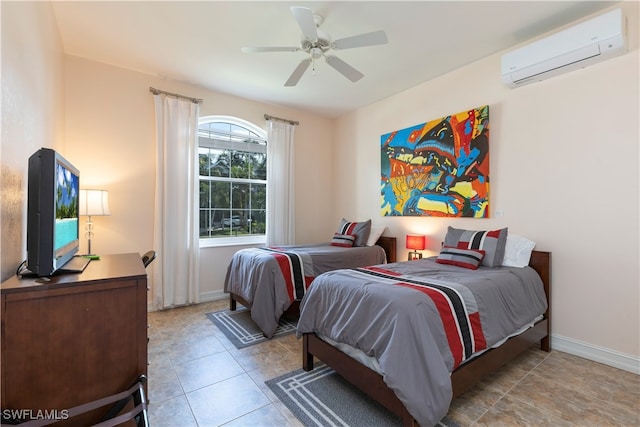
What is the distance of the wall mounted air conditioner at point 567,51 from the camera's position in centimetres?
223

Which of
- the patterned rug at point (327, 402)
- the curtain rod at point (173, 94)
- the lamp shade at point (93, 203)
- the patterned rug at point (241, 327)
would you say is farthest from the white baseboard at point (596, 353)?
the curtain rod at point (173, 94)

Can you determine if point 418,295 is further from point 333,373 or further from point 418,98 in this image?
point 418,98

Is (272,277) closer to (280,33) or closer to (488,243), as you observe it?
(488,243)

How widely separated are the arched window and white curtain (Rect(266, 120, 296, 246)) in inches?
6.8

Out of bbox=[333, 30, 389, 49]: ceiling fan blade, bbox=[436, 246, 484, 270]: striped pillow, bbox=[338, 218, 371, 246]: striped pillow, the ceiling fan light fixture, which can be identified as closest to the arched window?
bbox=[338, 218, 371, 246]: striped pillow

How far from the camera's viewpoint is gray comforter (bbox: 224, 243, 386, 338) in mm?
2875

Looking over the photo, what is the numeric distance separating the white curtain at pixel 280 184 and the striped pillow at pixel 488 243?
2.42 meters

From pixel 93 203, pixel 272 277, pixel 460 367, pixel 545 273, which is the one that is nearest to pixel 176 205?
pixel 93 203

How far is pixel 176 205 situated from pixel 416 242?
300 centimetres

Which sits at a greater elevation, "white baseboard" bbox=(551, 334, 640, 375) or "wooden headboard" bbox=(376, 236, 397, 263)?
"wooden headboard" bbox=(376, 236, 397, 263)

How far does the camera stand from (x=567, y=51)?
7.93 ft

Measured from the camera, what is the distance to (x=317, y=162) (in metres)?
5.09

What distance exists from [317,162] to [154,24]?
297 cm

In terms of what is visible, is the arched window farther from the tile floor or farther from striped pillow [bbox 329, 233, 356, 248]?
the tile floor
